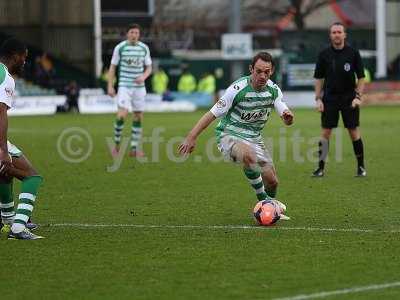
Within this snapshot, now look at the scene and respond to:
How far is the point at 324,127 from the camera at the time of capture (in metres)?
16.2

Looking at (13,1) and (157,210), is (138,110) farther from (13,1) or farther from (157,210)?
(13,1)

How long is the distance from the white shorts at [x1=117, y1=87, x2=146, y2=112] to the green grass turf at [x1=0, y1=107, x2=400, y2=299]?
117cm

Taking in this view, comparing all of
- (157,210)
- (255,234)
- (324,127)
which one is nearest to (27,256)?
(255,234)

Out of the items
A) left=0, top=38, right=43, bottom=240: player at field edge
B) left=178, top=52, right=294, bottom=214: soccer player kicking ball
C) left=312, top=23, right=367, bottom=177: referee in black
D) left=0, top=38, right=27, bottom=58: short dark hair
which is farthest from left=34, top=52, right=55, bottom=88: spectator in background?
left=0, top=38, right=27, bottom=58: short dark hair

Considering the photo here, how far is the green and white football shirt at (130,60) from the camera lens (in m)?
19.8

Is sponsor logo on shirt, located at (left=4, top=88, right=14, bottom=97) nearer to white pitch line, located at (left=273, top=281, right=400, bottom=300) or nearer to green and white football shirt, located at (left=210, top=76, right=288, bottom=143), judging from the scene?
green and white football shirt, located at (left=210, top=76, right=288, bottom=143)

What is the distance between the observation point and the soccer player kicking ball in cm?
1100

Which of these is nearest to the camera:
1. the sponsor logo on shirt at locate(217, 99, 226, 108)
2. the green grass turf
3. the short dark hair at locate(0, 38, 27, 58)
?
the green grass turf

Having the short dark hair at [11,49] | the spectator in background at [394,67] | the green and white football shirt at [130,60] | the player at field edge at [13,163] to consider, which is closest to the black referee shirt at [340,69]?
the green and white football shirt at [130,60]

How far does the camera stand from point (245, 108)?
11.2 meters

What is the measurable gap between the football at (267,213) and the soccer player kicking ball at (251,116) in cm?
45

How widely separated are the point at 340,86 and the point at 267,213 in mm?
5408

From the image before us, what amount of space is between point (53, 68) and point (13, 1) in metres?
5.25

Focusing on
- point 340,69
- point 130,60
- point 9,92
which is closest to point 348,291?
point 9,92
